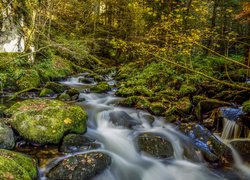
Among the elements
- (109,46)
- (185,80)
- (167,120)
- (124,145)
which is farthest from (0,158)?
(109,46)

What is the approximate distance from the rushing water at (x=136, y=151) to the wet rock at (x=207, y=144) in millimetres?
200

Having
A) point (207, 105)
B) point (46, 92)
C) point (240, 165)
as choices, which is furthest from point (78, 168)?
point (46, 92)

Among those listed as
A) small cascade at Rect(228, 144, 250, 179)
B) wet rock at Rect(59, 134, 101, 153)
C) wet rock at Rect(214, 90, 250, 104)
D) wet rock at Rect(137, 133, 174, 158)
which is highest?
wet rock at Rect(214, 90, 250, 104)

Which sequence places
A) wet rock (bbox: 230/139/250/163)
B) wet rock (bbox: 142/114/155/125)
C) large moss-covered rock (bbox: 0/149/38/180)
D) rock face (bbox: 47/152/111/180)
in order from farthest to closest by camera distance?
wet rock (bbox: 142/114/155/125) < wet rock (bbox: 230/139/250/163) < rock face (bbox: 47/152/111/180) < large moss-covered rock (bbox: 0/149/38/180)

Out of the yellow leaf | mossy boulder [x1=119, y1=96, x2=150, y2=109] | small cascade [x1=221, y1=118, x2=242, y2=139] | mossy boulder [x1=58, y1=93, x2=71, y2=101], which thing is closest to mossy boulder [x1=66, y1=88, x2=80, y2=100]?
mossy boulder [x1=58, y1=93, x2=71, y2=101]

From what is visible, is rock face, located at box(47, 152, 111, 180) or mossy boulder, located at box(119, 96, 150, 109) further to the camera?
mossy boulder, located at box(119, 96, 150, 109)

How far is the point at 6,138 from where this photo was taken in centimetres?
513

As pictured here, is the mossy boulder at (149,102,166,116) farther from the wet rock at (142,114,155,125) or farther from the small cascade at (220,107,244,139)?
the small cascade at (220,107,244,139)

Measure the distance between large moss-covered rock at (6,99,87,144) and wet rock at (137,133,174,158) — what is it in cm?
169

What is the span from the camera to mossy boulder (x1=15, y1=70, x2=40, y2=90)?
9711mm

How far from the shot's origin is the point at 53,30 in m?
17.9

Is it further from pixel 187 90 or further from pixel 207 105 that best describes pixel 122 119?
pixel 187 90

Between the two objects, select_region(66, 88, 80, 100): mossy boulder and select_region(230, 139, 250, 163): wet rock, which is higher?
select_region(66, 88, 80, 100): mossy boulder

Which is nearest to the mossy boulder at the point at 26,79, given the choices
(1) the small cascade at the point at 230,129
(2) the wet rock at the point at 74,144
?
(2) the wet rock at the point at 74,144
